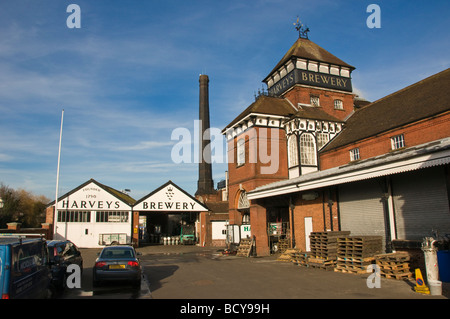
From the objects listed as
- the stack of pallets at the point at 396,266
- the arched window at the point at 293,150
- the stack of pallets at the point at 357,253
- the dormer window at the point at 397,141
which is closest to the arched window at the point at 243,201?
the arched window at the point at 293,150

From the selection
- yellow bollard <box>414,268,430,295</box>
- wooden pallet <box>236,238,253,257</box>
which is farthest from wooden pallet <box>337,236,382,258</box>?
wooden pallet <box>236,238,253,257</box>

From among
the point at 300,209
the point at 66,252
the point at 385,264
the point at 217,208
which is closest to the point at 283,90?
the point at 300,209

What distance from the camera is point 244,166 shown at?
90.5 feet

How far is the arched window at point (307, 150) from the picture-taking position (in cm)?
2558

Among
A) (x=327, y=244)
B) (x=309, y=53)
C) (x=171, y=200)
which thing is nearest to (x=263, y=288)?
(x=327, y=244)

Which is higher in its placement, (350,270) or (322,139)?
(322,139)

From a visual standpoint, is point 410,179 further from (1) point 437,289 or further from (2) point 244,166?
(2) point 244,166

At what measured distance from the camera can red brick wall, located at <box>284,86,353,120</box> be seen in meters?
29.0

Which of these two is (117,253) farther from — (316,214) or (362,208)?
(316,214)

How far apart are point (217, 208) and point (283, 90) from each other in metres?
16.3

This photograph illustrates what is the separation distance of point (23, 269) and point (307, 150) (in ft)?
71.7

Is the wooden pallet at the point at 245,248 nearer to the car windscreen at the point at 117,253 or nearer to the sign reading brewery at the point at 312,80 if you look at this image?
the car windscreen at the point at 117,253

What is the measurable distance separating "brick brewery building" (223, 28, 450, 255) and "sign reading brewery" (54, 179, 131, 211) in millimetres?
13822

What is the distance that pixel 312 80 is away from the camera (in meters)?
29.7
